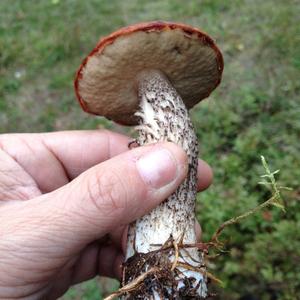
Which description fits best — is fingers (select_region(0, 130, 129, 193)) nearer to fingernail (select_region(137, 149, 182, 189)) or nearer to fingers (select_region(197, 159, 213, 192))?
fingers (select_region(197, 159, 213, 192))

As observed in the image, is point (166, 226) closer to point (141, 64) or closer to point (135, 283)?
point (135, 283)

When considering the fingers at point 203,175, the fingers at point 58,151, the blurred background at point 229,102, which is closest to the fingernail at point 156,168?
the blurred background at point 229,102

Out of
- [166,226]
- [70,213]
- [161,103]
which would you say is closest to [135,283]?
[166,226]

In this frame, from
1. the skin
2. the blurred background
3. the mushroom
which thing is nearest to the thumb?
the skin

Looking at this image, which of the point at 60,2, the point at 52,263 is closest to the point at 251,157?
the point at 52,263

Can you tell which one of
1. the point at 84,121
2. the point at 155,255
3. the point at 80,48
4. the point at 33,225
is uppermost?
the point at 80,48

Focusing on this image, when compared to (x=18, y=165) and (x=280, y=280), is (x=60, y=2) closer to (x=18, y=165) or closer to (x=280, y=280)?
(x=18, y=165)
